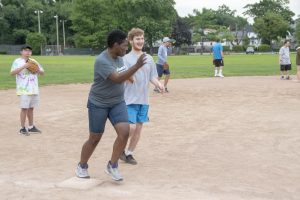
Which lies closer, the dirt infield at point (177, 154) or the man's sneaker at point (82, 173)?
the dirt infield at point (177, 154)

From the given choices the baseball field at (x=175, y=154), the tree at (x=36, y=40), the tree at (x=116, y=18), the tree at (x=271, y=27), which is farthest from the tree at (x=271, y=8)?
the baseball field at (x=175, y=154)

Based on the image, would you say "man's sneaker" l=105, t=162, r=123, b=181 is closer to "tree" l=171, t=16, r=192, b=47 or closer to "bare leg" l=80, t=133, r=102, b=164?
"bare leg" l=80, t=133, r=102, b=164

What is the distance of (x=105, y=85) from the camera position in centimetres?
602

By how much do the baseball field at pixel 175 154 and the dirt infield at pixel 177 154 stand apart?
0.5 inches

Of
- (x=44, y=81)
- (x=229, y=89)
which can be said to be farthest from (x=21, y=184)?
(x=44, y=81)

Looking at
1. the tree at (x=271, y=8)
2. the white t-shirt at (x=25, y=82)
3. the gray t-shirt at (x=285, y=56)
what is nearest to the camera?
the white t-shirt at (x=25, y=82)

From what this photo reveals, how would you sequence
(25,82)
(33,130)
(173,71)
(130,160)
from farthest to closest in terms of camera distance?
(173,71), (33,130), (25,82), (130,160)

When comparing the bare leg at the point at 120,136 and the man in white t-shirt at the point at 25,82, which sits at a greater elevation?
the man in white t-shirt at the point at 25,82

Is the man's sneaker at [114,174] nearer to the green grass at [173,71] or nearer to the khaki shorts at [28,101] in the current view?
the khaki shorts at [28,101]

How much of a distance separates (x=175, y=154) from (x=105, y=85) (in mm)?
2275

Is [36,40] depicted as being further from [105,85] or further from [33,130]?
[105,85]

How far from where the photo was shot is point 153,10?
9662 cm

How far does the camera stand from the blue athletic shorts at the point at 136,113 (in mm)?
7121

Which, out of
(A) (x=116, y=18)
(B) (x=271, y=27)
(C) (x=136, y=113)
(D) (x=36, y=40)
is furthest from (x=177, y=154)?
(B) (x=271, y=27)
